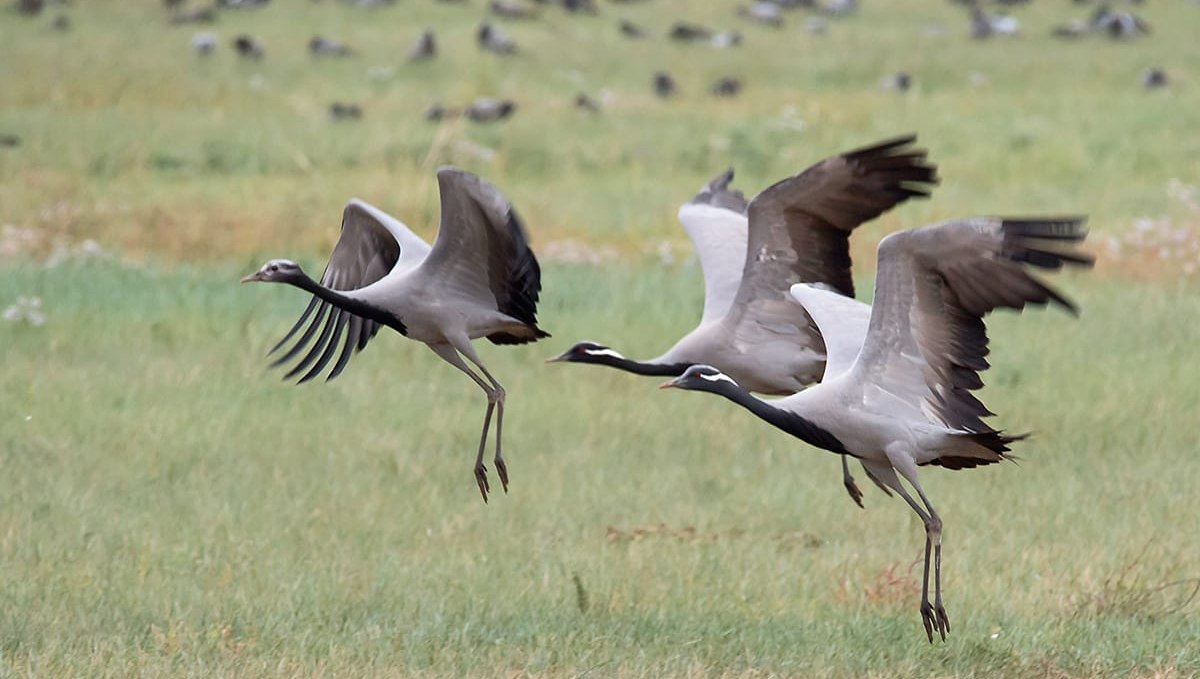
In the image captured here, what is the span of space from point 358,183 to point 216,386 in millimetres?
8550

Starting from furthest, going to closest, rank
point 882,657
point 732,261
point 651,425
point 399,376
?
point 399,376 < point 651,425 < point 732,261 < point 882,657

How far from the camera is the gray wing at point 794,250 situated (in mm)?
7594

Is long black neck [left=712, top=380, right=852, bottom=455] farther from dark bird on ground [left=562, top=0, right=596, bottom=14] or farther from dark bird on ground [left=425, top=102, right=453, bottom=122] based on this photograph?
dark bird on ground [left=562, top=0, right=596, bottom=14]

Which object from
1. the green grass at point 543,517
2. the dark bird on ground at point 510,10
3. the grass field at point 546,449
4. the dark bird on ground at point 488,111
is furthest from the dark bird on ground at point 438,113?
the green grass at point 543,517

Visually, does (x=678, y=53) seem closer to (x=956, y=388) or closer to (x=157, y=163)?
(x=157, y=163)

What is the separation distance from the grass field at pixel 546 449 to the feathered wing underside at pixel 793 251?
110cm

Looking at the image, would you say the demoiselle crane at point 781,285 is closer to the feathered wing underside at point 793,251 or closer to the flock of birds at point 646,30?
the feathered wing underside at point 793,251

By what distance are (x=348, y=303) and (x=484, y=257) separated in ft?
1.62

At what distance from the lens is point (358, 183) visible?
2020 centimetres

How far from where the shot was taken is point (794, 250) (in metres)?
8.18

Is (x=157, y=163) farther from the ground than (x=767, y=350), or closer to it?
closer to it

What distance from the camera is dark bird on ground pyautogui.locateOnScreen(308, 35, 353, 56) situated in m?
28.6

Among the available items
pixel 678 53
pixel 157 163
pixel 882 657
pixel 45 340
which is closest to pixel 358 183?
pixel 157 163

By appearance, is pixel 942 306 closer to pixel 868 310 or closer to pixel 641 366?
pixel 868 310
